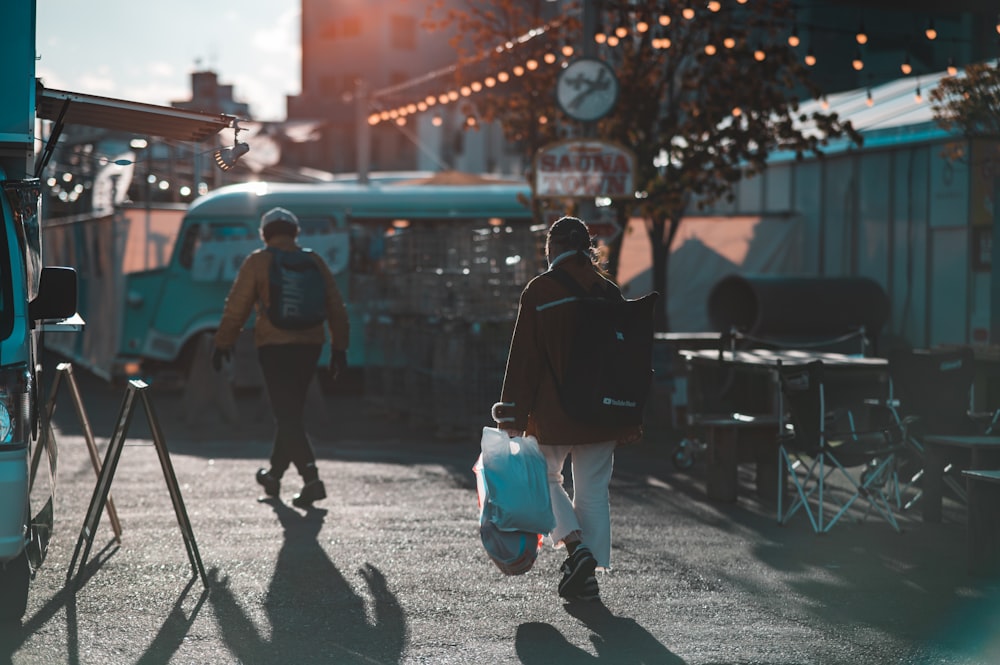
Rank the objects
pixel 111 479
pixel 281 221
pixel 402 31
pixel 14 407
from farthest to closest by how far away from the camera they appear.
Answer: pixel 402 31 → pixel 281 221 → pixel 111 479 → pixel 14 407

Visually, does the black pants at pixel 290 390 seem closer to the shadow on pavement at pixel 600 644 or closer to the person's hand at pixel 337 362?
the person's hand at pixel 337 362

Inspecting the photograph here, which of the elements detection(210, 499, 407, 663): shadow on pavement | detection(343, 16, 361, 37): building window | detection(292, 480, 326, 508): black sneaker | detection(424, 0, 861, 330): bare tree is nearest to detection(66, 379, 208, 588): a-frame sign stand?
detection(210, 499, 407, 663): shadow on pavement

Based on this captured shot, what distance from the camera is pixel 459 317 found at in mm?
14500

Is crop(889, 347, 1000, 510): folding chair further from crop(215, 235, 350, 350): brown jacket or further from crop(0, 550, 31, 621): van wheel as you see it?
crop(0, 550, 31, 621): van wheel

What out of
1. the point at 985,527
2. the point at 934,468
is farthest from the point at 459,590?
the point at 934,468

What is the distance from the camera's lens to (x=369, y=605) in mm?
6980

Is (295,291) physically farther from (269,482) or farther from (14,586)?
(14,586)

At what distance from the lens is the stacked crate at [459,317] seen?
46.6ft

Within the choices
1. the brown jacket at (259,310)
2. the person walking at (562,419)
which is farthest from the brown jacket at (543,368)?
the brown jacket at (259,310)

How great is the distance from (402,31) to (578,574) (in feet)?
202

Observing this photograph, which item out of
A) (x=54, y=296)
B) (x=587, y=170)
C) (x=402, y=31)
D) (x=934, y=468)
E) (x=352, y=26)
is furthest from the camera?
(x=352, y=26)

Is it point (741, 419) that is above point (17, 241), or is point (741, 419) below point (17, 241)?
below

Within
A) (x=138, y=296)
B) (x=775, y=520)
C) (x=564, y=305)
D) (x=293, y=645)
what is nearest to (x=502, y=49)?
(x=138, y=296)

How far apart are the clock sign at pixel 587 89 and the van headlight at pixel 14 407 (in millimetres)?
9404
